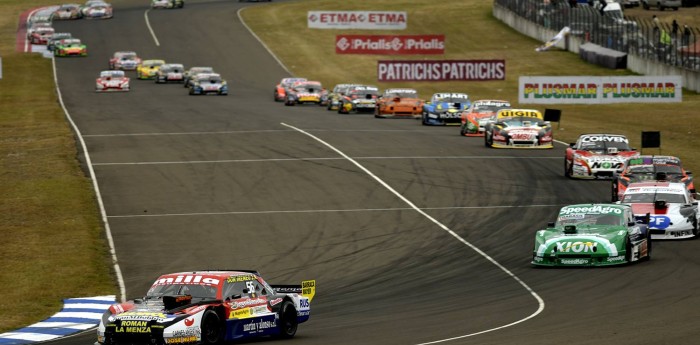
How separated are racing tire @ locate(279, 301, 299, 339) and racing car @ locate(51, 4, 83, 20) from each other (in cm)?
9961

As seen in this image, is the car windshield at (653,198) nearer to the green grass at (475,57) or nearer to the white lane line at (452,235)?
the white lane line at (452,235)

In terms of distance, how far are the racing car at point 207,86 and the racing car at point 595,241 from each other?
49.4 m

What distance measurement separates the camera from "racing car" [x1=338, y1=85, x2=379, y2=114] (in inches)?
2630

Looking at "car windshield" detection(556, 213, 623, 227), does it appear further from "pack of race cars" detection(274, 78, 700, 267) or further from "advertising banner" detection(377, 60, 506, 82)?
"advertising banner" detection(377, 60, 506, 82)

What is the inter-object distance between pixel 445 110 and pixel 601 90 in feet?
42.0

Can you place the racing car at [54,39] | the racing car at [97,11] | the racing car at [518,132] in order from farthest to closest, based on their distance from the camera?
the racing car at [97,11] < the racing car at [54,39] < the racing car at [518,132]

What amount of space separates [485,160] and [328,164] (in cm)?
565

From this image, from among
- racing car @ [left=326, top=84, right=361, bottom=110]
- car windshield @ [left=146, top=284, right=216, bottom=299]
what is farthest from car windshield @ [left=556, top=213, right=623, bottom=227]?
racing car @ [left=326, top=84, right=361, bottom=110]

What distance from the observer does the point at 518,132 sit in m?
52.2

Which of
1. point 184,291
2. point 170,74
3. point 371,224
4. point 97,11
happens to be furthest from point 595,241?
point 97,11

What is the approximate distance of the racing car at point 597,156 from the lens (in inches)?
1716

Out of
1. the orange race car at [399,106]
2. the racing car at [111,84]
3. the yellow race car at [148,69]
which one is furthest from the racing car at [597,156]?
the yellow race car at [148,69]

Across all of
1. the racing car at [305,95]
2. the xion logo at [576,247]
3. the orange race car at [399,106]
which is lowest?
the racing car at [305,95]

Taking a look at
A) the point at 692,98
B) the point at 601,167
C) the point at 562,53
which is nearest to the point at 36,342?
the point at 601,167
